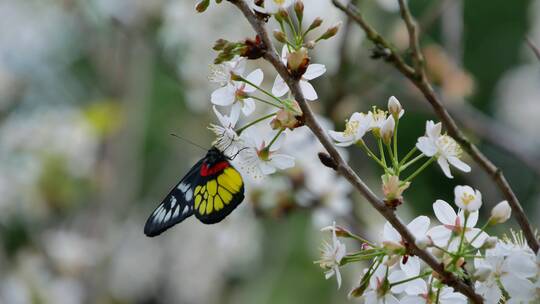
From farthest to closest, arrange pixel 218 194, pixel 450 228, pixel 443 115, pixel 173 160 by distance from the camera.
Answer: pixel 173 160 → pixel 218 194 → pixel 450 228 → pixel 443 115

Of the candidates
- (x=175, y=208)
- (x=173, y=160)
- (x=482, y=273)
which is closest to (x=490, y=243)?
(x=482, y=273)

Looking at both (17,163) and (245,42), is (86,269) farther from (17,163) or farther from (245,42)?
(245,42)

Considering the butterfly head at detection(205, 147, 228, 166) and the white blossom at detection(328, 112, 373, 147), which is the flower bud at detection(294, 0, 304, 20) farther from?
the butterfly head at detection(205, 147, 228, 166)

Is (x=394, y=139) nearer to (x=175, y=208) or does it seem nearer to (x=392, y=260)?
(x=392, y=260)

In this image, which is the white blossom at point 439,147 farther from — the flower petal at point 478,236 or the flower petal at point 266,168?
the flower petal at point 266,168

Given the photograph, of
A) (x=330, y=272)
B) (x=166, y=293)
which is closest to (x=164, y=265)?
(x=166, y=293)

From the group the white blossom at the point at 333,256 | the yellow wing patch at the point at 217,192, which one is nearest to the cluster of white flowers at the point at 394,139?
the white blossom at the point at 333,256
